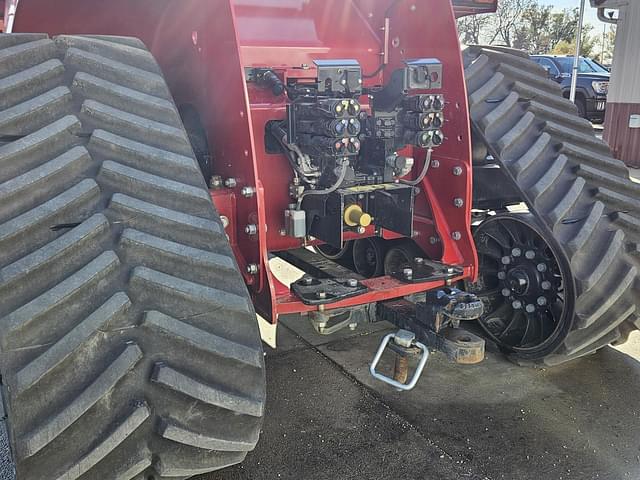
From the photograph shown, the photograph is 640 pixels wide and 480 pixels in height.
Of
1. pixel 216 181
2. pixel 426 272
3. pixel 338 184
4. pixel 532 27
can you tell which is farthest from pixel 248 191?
pixel 532 27

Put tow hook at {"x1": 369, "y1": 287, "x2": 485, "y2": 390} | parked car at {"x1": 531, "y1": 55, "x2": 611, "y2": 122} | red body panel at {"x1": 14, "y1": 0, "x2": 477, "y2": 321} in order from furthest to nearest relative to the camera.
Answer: parked car at {"x1": 531, "y1": 55, "x2": 611, "y2": 122} → tow hook at {"x1": 369, "y1": 287, "x2": 485, "y2": 390} → red body panel at {"x1": 14, "y1": 0, "x2": 477, "y2": 321}

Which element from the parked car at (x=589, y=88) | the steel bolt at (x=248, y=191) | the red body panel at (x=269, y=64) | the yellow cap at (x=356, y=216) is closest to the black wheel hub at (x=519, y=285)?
the red body panel at (x=269, y=64)

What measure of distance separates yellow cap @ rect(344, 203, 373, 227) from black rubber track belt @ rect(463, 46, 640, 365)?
0.84m

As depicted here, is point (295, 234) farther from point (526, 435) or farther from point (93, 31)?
point (93, 31)

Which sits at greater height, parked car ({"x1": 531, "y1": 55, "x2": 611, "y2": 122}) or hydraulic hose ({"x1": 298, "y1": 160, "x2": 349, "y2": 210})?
hydraulic hose ({"x1": 298, "y1": 160, "x2": 349, "y2": 210})

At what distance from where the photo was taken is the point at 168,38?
336 centimetres

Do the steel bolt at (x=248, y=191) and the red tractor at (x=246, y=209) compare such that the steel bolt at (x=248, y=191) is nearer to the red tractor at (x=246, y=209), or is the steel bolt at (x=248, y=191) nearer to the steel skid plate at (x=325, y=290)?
the red tractor at (x=246, y=209)

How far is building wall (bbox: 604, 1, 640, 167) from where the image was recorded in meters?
10.8

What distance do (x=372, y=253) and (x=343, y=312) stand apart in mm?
1205

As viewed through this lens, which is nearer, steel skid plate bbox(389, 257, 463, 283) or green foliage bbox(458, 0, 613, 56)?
steel skid plate bbox(389, 257, 463, 283)

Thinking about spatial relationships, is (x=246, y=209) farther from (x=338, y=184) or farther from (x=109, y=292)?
(x=109, y=292)

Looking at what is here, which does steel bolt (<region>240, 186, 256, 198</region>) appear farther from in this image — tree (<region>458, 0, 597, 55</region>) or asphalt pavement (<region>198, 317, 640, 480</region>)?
tree (<region>458, 0, 597, 55</region>)

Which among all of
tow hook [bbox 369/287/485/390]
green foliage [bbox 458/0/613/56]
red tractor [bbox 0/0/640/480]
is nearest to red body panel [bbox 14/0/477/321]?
red tractor [bbox 0/0/640/480]

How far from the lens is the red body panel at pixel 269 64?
291 centimetres
